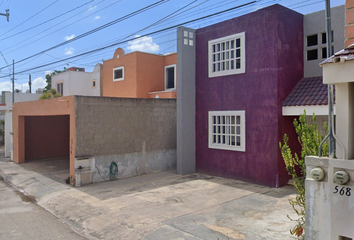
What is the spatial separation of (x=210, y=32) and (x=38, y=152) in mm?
13697

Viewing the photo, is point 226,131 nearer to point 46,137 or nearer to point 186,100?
point 186,100

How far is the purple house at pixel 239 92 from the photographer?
10320mm

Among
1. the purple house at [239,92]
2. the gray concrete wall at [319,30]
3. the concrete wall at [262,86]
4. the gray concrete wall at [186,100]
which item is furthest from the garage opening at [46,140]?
the gray concrete wall at [319,30]

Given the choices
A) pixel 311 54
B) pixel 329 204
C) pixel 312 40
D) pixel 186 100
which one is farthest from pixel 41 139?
pixel 329 204

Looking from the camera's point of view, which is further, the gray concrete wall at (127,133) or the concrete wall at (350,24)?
the gray concrete wall at (127,133)

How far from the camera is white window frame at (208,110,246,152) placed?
11211 millimetres

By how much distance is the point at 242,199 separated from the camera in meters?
8.98

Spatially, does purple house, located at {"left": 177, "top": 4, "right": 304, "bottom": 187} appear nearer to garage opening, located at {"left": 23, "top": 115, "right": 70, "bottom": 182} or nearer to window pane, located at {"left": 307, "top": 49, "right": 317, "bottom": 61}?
window pane, located at {"left": 307, "top": 49, "right": 317, "bottom": 61}

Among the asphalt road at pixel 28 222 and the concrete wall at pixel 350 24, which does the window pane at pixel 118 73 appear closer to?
the asphalt road at pixel 28 222

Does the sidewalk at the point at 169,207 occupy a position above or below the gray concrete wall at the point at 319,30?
below

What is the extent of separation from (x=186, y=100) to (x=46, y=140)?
11.4 metres

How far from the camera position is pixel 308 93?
394 inches

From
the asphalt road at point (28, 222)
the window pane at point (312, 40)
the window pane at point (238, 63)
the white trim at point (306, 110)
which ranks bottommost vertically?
the asphalt road at point (28, 222)

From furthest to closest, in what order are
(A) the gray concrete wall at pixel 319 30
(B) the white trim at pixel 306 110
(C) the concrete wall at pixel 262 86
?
(C) the concrete wall at pixel 262 86 → (A) the gray concrete wall at pixel 319 30 → (B) the white trim at pixel 306 110
